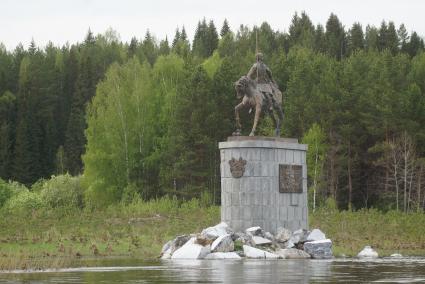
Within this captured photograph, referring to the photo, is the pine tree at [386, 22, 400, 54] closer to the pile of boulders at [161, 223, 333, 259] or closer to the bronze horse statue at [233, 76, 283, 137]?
the bronze horse statue at [233, 76, 283, 137]

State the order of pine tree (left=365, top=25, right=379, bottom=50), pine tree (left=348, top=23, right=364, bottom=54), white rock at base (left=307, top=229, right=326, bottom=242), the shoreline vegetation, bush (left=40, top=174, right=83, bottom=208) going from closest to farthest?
white rock at base (left=307, top=229, right=326, bottom=242), the shoreline vegetation, bush (left=40, top=174, right=83, bottom=208), pine tree (left=365, top=25, right=379, bottom=50), pine tree (left=348, top=23, right=364, bottom=54)

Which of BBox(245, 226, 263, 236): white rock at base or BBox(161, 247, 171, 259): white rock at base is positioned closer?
BBox(161, 247, 171, 259): white rock at base

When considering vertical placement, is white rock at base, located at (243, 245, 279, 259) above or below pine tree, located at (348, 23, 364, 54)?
below

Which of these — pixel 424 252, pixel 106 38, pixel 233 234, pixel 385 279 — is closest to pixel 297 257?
pixel 233 234

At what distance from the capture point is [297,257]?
25.2 m

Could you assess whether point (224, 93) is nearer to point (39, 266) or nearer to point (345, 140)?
point (345, 140)

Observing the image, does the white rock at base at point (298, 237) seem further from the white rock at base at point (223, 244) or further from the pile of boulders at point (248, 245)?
the white rock at base at point (223, 244)

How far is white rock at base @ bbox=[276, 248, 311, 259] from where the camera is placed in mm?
25109

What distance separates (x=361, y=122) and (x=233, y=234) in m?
40.4

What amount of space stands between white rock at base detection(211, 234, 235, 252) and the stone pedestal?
3.06 metres

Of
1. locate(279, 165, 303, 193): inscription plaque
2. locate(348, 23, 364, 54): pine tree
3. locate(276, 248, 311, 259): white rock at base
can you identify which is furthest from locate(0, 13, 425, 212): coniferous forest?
locate(348, 23, 364, 54): pine tree

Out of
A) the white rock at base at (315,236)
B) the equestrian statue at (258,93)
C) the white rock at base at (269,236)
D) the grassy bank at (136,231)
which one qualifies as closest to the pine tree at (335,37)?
the grassy bank at (136,231)

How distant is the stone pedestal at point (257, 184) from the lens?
28.0 meters

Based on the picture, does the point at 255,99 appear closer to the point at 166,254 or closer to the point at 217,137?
the point at 166,254
